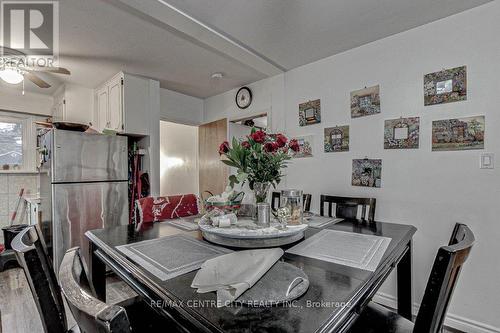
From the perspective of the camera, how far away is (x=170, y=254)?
98 cm

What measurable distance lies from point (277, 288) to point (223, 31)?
6.84ft

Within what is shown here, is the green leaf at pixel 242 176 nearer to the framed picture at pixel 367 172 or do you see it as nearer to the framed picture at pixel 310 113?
the framed picture at pixel 367 172

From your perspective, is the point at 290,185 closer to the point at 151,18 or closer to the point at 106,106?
the point at 151,18

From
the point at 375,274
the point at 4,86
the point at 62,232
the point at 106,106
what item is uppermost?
the point at 4,86

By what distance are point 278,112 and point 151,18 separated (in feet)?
5.45

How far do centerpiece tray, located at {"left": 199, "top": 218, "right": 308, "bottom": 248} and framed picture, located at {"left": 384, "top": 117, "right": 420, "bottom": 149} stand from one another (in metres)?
1.45

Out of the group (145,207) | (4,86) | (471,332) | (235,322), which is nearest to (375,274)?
(235,322)

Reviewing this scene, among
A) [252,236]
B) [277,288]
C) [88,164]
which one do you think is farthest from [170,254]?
[88,164]

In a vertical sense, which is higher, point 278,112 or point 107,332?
point 278,112

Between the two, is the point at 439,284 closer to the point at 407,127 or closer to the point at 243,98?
the point at 407,127

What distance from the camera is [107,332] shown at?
0.39m

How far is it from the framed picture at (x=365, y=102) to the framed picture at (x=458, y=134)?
0.49m

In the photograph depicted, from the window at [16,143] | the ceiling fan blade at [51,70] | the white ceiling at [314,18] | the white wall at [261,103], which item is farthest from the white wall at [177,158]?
the white ceiling at [314,18]

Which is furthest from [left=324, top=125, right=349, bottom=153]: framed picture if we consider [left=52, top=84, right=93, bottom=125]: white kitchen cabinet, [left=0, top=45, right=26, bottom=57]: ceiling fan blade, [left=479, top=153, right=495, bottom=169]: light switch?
[left=52, top=84, right=93, bottom=125]: white kitchen cabinet
